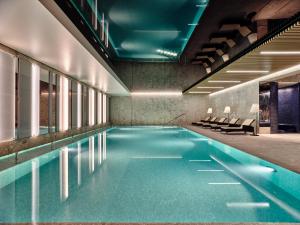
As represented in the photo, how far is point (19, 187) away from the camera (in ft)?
15.1

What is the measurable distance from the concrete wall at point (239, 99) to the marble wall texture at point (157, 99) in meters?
3.66

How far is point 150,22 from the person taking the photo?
14.3 metres

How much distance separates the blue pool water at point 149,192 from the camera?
3289 millimetres

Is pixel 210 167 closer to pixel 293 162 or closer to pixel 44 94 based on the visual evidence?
pixel 293 162

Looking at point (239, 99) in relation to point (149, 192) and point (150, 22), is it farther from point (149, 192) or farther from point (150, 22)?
point (149, 192)

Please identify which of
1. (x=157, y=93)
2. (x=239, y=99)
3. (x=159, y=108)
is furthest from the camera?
(x=159, y=108)

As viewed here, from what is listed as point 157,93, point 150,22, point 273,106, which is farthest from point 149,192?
point 157,93

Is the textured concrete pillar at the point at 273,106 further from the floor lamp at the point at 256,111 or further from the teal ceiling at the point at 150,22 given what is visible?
the teal ceiling at the point at 150,22

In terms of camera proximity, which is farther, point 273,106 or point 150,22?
point 273,106

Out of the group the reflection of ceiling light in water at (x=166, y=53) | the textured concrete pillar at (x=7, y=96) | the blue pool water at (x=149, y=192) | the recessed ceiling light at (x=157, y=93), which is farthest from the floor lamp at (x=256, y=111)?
the recessed ceiling light at (x=157, y=93)

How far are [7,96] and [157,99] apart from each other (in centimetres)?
1809

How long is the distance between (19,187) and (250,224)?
11.4 feet

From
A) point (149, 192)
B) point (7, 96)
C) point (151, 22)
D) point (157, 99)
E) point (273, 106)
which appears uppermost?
point (151, 22)

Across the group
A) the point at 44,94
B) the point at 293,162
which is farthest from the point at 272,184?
the point at 44,94
